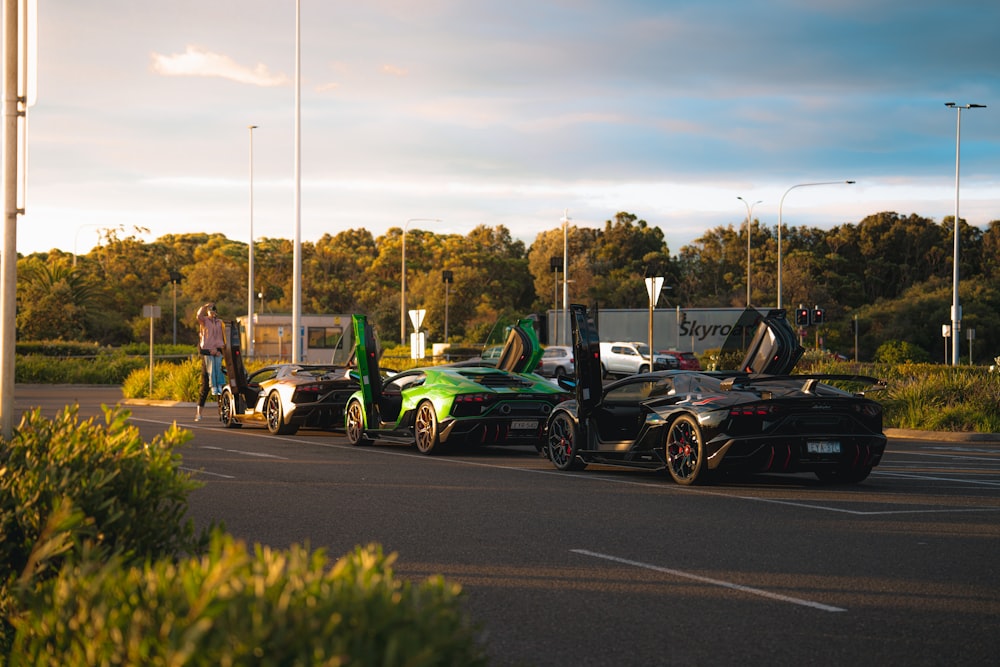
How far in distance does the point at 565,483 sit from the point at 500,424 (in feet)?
11.1

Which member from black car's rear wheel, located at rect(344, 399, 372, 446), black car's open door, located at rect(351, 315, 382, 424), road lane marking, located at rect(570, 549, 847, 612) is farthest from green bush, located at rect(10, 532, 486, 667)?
black car's rear wheel, located at rect(344, 399, 372, 446)

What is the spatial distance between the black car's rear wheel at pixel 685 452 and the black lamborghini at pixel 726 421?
0.01 metres

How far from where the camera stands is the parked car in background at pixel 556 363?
4757cm

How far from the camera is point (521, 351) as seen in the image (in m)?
18.9

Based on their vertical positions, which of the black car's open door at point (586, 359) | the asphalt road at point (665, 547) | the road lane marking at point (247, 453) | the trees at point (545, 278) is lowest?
the road lane marking at point (247, 453)

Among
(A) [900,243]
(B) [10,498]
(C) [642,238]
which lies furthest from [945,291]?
(B) [10,498]

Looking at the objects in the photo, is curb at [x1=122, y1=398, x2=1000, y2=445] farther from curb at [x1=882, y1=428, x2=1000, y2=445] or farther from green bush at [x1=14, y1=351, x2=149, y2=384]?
green bush at [x1=14, y1=351, x2=149, y2=384]

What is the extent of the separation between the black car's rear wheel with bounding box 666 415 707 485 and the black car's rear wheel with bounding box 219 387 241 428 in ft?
37.0

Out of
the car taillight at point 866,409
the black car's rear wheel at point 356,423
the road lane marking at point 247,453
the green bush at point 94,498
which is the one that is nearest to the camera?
the green bush at point 94,498

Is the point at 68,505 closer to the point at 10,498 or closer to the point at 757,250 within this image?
the point at 10,498

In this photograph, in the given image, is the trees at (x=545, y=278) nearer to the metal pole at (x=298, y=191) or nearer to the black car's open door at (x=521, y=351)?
the metal pole at (x=298, y=191)

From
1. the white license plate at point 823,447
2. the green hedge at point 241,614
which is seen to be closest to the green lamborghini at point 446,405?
the white license plate at point 823,447

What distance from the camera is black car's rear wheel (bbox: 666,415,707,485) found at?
12.8 m

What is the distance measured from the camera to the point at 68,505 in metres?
3.88
